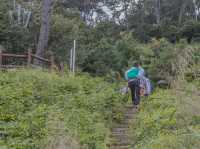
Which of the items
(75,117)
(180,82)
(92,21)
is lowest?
(75,117)

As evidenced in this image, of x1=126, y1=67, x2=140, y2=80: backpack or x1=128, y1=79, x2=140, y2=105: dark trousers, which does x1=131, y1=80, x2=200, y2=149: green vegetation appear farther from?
x1=126, y1=67, x2=140, y2=80: backpack

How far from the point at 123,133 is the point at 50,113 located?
2015 millimetres

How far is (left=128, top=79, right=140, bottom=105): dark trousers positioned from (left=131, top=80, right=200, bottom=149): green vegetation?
136cm

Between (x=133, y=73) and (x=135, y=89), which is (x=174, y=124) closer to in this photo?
(x=135, y=89)

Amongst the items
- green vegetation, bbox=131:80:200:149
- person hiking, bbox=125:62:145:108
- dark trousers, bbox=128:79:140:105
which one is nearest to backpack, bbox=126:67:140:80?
person hiking, bbox=125:62:145:108

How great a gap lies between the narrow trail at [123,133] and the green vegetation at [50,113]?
0.18 meters

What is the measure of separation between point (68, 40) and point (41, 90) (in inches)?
356

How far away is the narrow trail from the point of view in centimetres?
794

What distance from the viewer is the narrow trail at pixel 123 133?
794cm

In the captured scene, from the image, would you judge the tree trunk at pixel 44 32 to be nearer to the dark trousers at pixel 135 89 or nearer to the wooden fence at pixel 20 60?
the wooden fence at pixel 20 60

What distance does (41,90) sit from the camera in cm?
993

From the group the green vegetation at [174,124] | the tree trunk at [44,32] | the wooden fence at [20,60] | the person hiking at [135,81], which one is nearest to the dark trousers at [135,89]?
the person hiking at [135,81]

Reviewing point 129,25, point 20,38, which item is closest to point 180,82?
point 20,38

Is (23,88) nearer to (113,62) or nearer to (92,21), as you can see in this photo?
(113,62)
